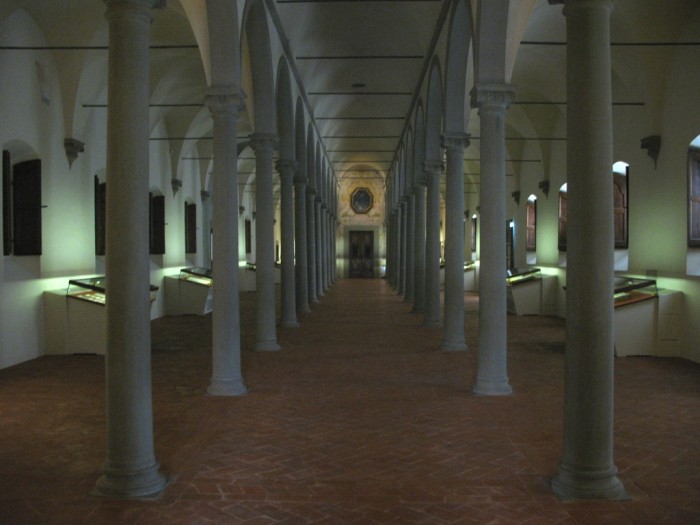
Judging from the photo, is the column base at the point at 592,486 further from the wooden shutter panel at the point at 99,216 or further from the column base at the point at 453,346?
the wooden shutter panel at the point at 99,216

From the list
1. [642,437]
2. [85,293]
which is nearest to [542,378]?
[642,437]

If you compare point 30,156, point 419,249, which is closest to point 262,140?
point 30,156

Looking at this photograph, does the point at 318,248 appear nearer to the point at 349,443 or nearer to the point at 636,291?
the point at 636,291

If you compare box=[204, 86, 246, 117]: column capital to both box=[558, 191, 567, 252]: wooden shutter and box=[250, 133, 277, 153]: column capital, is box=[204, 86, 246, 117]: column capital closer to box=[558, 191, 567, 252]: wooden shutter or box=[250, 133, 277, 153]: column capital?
box=[250, 133, 277, 153]: column capital

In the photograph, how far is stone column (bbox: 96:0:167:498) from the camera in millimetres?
4941

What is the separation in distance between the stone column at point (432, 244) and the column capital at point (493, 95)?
17.6ft

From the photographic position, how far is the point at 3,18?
9984mm

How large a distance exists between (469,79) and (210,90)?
537cm

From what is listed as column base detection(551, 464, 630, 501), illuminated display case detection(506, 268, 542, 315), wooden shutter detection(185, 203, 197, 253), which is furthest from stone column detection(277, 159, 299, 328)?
column base detection(551, 464, 630, 501)

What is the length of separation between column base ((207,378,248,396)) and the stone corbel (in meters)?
6.79

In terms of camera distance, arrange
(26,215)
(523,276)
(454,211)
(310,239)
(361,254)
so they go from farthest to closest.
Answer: (361,254) < (310,239) < (523,276) < (26,215) < (454,211)

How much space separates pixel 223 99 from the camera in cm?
848

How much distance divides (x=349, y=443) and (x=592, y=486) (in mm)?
2374

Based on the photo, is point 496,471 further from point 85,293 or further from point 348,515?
point 85,293
